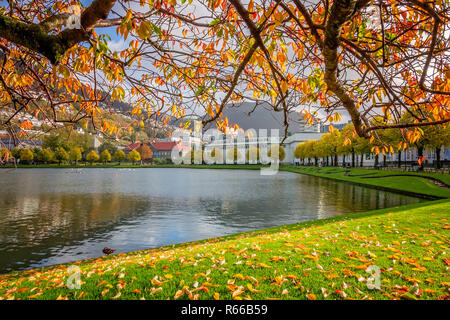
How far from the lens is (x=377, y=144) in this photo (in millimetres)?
7457

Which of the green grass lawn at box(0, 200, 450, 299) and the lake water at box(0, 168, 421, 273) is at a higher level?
the green grass lawn at box(0, 200, 450, 299)

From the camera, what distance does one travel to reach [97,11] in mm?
2510

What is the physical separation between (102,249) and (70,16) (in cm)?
719

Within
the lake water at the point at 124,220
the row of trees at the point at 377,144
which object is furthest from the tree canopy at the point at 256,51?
the lake water at the point at 124,220

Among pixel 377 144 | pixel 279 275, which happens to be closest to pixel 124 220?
pixel 279 275

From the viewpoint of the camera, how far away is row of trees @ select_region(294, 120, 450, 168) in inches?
136

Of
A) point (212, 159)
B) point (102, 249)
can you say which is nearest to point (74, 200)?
point (102, 249)

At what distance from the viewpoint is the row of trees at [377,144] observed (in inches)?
136

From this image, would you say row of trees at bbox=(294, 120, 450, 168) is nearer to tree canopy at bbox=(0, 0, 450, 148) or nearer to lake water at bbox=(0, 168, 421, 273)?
tree canopy at bbox=(0, 0, 450, 148)

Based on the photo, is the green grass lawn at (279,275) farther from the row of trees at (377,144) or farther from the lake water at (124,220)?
the lake water at (124,220)

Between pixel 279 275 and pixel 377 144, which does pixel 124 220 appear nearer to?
pixel 279 275

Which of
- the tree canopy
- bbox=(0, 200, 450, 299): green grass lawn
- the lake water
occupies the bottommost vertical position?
the lake water

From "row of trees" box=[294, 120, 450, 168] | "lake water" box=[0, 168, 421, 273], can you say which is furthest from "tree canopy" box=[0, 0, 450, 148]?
"lake water" box=[0, 168, 421, 273]
